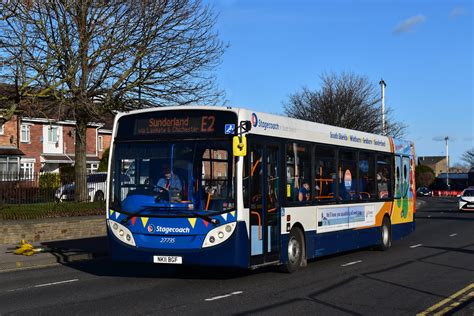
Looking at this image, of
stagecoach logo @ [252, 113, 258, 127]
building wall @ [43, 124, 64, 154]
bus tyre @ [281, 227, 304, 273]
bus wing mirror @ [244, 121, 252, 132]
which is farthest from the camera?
building wall @ [43, 124, 64, 154]

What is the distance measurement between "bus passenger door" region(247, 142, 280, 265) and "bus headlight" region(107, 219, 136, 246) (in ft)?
6.83

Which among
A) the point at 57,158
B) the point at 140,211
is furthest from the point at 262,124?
the point at 57,158

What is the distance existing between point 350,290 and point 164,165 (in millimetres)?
3706

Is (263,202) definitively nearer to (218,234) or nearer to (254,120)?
(218,234)

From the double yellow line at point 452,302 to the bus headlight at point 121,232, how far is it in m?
5.12

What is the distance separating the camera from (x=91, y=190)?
27031 mm

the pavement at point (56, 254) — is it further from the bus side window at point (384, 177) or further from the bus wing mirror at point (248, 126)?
the bus side window at point (384, 177)

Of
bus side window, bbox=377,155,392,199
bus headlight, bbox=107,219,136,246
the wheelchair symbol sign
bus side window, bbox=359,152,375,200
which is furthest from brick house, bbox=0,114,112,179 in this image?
the wheelchair symbol sign

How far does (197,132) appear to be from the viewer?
1191 cm

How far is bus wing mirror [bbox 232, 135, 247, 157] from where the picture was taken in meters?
11.3

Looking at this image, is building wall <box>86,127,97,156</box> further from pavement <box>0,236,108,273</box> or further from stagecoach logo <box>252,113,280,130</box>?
stagecoach logo <box>252,113,280,130</box>


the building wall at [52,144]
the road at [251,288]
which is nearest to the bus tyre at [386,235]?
the road at [251,288]

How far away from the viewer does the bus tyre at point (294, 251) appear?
43.7 feet

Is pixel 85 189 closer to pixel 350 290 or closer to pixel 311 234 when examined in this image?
pixel 311 234
